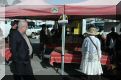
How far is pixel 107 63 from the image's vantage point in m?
12.7

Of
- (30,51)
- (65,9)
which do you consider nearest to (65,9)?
(65,9)

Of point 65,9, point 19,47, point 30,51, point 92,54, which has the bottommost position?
point 92,54

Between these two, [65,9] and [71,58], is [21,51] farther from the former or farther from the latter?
[71,58]

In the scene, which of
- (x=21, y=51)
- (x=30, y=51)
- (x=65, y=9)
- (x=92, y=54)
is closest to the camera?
(x=21, y=51)

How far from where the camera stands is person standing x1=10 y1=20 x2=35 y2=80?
820 centimetres

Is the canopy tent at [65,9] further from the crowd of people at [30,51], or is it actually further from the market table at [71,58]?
the market table at [71,58]

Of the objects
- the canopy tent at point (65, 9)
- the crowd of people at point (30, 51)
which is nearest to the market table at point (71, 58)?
the crowd of people at point (30, 51)

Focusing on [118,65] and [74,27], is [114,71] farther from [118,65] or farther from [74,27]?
[74,27]

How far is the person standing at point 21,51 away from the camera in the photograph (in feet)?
26.9

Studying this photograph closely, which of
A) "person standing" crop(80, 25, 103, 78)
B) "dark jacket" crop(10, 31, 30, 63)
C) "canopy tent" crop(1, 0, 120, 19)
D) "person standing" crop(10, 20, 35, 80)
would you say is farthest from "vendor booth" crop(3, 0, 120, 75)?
"dark jacket" crop(10, 31, 30, 63)

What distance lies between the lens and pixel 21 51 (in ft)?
27.0

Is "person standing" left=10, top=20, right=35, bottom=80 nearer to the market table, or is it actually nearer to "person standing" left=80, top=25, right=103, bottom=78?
"person standing" left=80, top=25, right=103, bottom=78

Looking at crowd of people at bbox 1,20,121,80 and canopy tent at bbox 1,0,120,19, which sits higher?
canopy tent at bbox 1,0,120,19

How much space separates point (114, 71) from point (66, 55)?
203 centimetres
